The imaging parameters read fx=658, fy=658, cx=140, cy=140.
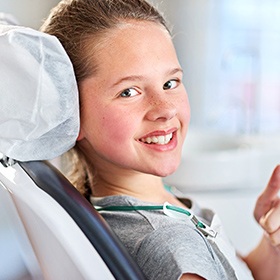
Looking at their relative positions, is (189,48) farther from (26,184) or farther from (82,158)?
(26,184)

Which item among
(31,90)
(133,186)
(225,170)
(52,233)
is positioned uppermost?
(31,90)

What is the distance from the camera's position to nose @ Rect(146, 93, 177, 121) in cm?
106

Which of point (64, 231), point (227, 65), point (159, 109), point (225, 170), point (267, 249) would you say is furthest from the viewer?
point (227, 65)

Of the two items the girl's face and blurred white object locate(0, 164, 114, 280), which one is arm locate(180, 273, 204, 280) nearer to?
blurred white object locate(0, 164, 114, 280)

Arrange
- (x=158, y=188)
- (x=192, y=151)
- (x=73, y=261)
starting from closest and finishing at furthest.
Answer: (x=73, y=261)
(x=158, y=188)
(x=192, y=151)

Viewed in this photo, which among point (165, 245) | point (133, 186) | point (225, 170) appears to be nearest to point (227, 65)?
point (225, 170)

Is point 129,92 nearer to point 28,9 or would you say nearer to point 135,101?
point 135,101

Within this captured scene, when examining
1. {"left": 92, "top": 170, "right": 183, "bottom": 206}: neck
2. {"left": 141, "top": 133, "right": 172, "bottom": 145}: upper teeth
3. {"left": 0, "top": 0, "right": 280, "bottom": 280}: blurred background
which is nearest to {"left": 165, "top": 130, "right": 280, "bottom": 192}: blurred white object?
{"left": 0, "top": 0, "right": 280, "bottom": 280}: blurred background

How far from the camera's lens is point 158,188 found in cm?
122

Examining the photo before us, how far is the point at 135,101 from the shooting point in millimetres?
1075

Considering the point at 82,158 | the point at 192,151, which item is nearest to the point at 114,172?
the point at 82,158

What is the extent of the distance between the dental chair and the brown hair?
0.08 metres

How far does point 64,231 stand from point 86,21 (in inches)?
16.0

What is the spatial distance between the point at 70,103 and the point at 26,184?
187 mm
